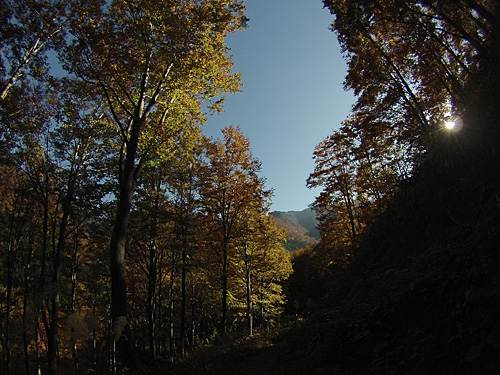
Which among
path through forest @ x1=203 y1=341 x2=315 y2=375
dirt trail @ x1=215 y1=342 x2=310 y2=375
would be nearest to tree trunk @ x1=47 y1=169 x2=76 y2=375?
path through forest @ x1=203 y1=341 x2=315 y2=375

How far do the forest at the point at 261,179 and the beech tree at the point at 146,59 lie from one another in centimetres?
5

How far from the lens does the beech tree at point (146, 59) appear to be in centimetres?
699

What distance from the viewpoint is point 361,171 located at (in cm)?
1655

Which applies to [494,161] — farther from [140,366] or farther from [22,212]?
[22,212]

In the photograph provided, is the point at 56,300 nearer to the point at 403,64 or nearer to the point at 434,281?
A: the point at 434,281

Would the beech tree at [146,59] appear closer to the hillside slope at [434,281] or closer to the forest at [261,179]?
the forest at [261,179]

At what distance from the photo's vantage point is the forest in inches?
145

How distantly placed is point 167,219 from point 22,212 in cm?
979

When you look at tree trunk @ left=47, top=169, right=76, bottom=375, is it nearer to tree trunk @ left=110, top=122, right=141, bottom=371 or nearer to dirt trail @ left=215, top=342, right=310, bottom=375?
tree trunk @ left=110, top=122, right=141, bottom=371

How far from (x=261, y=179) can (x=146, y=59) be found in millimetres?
8793

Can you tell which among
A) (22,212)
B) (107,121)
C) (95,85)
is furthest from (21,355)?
(95,85)

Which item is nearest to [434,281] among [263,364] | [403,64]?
[263,364]

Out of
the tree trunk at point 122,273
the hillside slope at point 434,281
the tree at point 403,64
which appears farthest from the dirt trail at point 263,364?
the tree at point 403,64

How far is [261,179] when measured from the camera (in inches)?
588
